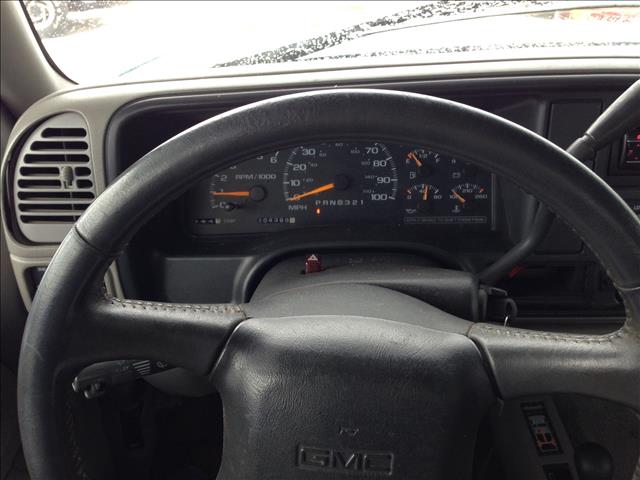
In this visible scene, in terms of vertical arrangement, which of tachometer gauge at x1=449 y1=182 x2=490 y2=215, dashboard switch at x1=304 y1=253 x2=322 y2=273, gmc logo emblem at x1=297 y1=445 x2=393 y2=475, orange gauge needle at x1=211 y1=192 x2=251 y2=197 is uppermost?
orange gauge needle at x1=211 y1=192 x2=251 y2=197

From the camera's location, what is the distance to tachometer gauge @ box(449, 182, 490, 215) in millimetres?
1541

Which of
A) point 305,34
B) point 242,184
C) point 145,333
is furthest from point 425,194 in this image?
point 145,333

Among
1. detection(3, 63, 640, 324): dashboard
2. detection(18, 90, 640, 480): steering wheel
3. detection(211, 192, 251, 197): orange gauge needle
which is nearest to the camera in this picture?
detection(18, 90, 640, 480): steering wheel

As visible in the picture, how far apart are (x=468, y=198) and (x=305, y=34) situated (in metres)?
0.59

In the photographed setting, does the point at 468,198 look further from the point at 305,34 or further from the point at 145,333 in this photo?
the point at 145,333

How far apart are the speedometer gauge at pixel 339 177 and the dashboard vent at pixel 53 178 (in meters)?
0.44

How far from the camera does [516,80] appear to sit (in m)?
1.40

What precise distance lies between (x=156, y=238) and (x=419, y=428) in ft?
2.84

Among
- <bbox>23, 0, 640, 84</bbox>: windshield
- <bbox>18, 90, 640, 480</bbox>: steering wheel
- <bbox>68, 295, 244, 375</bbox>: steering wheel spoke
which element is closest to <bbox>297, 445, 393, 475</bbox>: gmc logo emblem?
<bbox>18, 90, 640, 480</bbox>: steering wheel

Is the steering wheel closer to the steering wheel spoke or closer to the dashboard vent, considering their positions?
the steering wheel spoke

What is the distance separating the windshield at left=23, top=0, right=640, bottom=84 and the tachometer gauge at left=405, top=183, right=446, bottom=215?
0.90ft

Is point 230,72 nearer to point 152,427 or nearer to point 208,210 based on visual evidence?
point 208,210

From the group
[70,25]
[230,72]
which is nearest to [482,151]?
[230,72]

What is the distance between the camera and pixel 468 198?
1550mm
